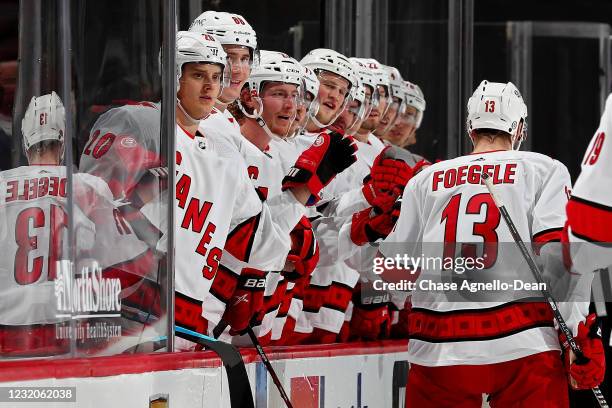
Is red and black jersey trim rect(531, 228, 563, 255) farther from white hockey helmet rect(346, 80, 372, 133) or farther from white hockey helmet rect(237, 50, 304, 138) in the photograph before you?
white hockey helmet rect(346, 80, 372, 133)

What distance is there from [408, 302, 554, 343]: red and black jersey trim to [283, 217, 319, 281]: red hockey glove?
786mm

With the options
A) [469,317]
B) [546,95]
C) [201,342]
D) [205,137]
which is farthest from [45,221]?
[546,95]

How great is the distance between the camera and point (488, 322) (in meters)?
4.34

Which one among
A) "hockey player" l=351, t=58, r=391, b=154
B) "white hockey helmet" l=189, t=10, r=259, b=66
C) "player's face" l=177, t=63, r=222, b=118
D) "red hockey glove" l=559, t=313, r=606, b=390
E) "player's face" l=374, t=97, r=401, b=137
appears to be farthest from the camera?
"player's face" l=374, t=97, r=401, b=137

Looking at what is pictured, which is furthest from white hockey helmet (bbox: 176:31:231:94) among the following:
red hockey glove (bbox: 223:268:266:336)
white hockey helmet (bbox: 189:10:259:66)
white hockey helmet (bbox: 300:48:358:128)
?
white hockey helmet (bbox: 300:48:358:128)

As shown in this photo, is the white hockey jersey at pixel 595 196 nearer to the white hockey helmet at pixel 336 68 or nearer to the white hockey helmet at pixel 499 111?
the white hockey helmet at pixel 499 111

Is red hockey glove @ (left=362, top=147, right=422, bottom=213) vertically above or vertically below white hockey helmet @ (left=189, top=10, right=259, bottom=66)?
below

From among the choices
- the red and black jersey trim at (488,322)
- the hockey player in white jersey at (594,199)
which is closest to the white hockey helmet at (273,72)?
the red and black jersey trim at (488,322)

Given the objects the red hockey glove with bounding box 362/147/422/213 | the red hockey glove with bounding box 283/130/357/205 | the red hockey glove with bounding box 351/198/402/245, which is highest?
the red hockey glove with bounding box 283/130/357/205

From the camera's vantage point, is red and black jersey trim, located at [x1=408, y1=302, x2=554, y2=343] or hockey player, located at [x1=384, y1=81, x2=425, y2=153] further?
hockey player, located at [x1=384, y1=81, x2=425, y2=153]

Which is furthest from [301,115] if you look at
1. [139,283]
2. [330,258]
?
[139,283]

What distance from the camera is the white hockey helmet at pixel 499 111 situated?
462 centimetres

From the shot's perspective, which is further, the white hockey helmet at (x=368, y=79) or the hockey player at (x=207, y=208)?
the white hockey helmet at (x=368, y=79)

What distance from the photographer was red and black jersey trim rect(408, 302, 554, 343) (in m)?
4.30
